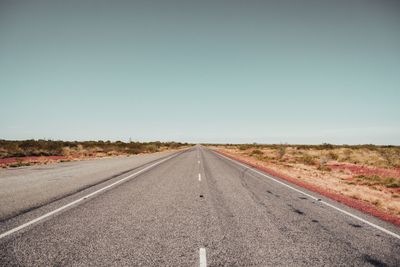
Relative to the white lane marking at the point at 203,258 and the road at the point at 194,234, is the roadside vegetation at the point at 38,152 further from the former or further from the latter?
the white lane marking at the point at 203,258

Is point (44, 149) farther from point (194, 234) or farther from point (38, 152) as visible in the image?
point (194, 234)

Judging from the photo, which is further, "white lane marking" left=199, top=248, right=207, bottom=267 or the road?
the road

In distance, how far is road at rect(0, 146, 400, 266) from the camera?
13.6 feet

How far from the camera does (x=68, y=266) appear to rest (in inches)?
149

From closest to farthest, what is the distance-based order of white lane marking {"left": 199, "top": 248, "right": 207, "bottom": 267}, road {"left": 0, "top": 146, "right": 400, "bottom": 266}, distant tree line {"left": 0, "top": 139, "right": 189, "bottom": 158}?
1. white lane marking {"left": 199, "top": 248, "right": 207, "bottom": 267}
2. road {"left": 0, "top": 146, "right": 400, "bottom": 266}
3. distant tree line {"left": 0, "top": 139, "right": 189, "bottom": 158}

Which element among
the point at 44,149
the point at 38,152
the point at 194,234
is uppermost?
the point at 44,149

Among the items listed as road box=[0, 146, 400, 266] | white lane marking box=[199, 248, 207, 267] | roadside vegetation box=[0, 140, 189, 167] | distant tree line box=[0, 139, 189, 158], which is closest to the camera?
white lane marking box=[199, 248, 207, 267]

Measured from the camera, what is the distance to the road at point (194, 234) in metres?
4.15

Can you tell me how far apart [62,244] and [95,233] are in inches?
27.2

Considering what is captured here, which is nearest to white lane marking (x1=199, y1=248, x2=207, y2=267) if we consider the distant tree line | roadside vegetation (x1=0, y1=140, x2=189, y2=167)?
roadside vegetation (x1=0, y1=140, x2=189, y2=167)

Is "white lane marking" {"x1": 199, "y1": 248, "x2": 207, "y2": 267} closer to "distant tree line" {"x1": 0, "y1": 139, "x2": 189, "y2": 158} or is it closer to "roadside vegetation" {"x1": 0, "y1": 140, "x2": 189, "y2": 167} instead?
"roadside vegetation" {"x1": 0, "y1": 140, "x2": 189, "y2": 167}

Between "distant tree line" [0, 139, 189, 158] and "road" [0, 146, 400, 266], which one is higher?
"distant tree line" [0, 139, 189, 158]

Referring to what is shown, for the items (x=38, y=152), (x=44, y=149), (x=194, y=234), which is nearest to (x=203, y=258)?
(x=194, y=234)

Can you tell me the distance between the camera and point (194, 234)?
207 inches
